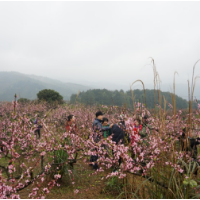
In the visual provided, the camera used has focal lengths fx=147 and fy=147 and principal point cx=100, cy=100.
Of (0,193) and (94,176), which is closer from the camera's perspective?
(0,193)

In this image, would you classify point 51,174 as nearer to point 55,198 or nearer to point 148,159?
point 55,198

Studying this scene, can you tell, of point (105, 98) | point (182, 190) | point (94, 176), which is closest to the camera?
point (182, 190)

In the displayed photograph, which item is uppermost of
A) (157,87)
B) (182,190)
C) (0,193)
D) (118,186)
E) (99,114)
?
(157,87)

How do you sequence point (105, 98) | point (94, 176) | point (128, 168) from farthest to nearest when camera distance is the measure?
1. point (105, 98)
2. point (94, 176)
3. point (128, 168)

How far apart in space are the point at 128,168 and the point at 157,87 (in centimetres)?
203

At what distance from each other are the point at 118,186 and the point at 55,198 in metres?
1.73

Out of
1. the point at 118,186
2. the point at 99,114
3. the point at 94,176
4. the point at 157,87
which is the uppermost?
the point at 157,87

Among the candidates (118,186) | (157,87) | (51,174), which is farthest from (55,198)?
(157,87)

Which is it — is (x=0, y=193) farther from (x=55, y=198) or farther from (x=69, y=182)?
(x=69, y=182)

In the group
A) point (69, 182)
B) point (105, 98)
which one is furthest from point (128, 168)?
point (105, 98)

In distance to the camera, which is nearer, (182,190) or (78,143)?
(182,190)

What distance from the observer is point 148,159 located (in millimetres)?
3795

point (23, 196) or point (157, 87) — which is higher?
point (157, 87)

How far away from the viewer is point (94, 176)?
544cm
